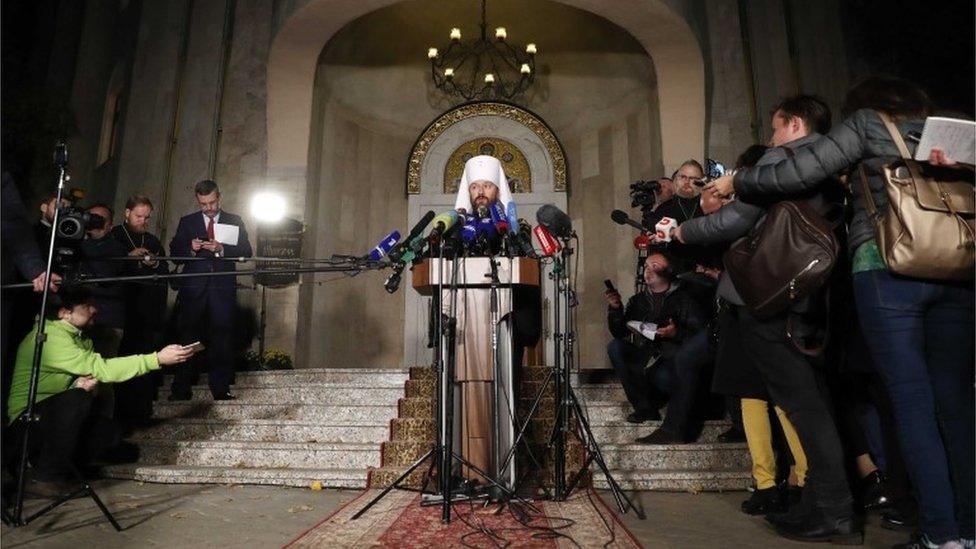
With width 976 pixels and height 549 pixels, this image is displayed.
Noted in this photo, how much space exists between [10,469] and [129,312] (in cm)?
179


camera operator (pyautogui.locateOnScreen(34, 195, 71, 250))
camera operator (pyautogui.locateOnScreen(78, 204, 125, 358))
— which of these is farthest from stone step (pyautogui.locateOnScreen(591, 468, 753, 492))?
camera operator (pyautogui.locateOnScreen(34, 195, 71, 250))

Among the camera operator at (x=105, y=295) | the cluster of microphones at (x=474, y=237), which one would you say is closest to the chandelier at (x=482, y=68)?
the camera operator at (x=105, y=295)

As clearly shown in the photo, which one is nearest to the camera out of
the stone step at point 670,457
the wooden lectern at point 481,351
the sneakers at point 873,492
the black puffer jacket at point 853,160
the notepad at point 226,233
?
the black puffer jacket at point 853,160

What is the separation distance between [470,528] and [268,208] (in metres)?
6.21

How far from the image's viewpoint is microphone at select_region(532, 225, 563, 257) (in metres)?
3.10

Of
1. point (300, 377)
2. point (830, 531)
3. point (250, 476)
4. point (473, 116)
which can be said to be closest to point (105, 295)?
point (300, 377)

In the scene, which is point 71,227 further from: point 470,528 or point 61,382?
point 470,528

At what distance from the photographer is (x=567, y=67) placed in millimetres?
9781

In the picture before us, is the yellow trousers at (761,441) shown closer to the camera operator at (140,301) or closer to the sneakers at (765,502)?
the sneakers at (765,502)

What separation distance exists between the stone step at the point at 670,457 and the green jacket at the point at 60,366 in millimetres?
2924

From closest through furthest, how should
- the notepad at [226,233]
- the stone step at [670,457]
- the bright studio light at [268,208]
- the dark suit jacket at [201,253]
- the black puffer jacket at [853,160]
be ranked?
the black puffer jacket at [853,160] < the stone step at [670,457] < the notepad at [226,233] < the dark suit jacket at [201,253] < the bright studio light at [268,208]

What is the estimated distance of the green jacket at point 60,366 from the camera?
339cm

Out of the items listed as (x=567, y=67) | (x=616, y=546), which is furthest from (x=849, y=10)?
(x=616, y=546)

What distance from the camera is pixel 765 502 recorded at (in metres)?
2.94
